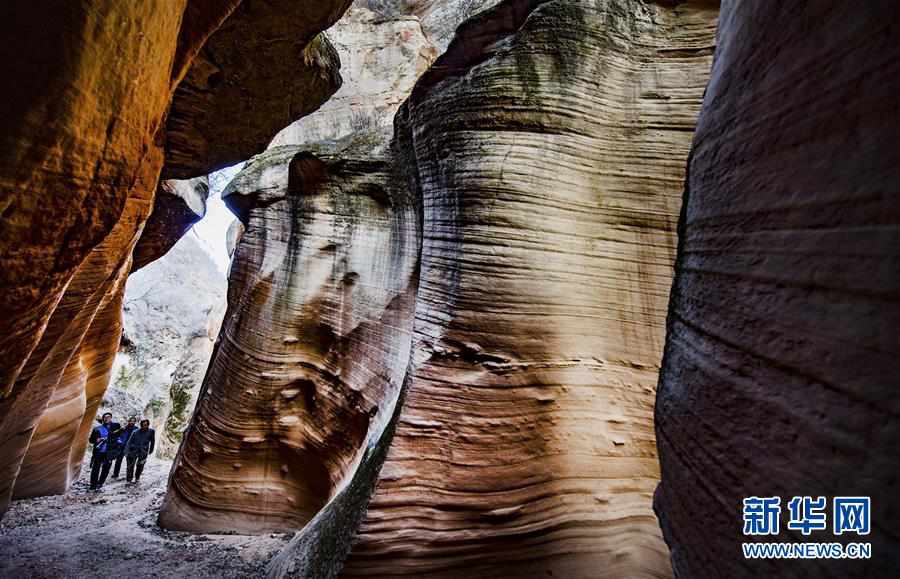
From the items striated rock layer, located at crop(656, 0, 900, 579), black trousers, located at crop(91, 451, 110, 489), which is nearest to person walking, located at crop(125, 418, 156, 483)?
black trousers, located at crop(91, 451, 110, 489)

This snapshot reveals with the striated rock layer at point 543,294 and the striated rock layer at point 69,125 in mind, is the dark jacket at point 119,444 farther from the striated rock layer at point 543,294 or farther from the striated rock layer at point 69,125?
the striated rock layer at point 543,294

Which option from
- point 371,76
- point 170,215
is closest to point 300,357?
point 170,215

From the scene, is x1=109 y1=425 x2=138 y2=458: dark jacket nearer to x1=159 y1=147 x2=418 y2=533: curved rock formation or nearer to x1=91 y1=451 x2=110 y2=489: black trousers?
x1=91 y1=451 x2=110 y2=489: black trousers

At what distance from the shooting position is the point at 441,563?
2.81m

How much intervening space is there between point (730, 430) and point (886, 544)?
44 centimetres

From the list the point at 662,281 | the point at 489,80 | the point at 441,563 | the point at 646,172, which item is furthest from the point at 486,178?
the point at 441,563

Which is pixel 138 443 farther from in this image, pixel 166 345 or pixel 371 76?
pixel 166 345

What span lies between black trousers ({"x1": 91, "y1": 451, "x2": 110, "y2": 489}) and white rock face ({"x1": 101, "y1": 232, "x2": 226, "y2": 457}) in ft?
14.1

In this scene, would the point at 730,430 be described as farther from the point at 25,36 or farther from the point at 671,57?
the point at 671,57

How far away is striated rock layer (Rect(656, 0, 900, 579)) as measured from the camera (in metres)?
0.76

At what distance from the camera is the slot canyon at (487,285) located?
2.99ft

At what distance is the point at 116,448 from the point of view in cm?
861

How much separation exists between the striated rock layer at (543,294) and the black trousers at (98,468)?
8.16m

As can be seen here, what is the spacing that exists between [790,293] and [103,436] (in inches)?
418
